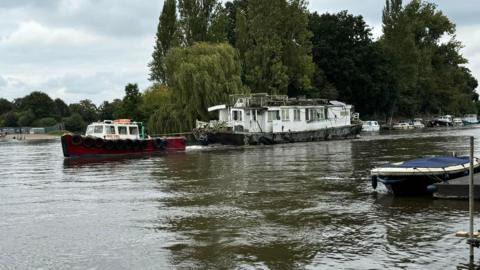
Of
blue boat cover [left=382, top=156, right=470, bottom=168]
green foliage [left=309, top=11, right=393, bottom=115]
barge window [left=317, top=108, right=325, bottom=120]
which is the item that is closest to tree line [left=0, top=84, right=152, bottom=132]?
green foliage [left=309, top=11, right=393, bottom=115]

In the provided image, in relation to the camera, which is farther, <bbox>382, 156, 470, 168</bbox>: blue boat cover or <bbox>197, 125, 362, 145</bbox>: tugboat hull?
<bbox>197, 125, 362, 145</bbox>: tugboat hull

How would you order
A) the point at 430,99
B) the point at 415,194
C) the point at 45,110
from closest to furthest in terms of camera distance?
the point at 415,194 → the point at 430,99 → the point at 45,110

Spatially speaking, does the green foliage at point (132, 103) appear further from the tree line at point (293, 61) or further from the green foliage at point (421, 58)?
the green foliage at point (421, 58)

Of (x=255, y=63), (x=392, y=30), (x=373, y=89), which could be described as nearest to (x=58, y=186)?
(x=255, y=63)

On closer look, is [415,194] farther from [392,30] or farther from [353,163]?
[392,30]

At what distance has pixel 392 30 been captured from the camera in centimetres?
9200

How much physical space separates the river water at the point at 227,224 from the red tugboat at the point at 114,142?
48.2 ft

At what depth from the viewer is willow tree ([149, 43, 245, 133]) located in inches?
2095

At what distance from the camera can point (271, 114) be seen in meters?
53.4

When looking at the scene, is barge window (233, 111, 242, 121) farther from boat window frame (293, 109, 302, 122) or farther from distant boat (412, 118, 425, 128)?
distant boat (412, 118, 425, 128)

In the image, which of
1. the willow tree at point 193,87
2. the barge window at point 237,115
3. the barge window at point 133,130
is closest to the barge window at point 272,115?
the barge window at point 237,115

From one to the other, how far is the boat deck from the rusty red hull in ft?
92.9

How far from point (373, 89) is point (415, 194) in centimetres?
6920

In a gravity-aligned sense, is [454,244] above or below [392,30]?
below
